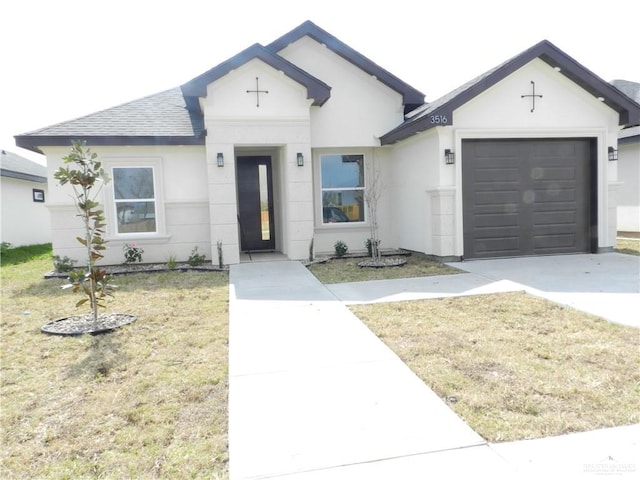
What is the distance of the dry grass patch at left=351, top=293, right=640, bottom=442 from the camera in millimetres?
2943

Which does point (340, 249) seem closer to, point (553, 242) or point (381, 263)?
point (381, 263)

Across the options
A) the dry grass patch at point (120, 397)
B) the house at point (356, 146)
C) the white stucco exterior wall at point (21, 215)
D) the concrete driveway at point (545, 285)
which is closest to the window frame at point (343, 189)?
the house at point (356, 146)

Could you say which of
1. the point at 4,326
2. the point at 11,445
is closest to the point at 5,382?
the point at 11,445

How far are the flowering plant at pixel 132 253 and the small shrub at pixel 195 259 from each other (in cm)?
112

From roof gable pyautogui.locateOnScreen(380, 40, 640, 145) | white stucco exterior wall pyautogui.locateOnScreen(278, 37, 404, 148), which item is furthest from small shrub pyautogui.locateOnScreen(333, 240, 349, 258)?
roof gable pyautogui.locateOnScreen(380, 40, 640, 145)

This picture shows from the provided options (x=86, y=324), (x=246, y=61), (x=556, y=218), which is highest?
(x=246, y=61)

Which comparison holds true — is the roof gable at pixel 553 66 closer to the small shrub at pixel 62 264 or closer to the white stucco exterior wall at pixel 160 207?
the white stucco exterior wall at pixel 160 207

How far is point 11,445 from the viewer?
112 inches

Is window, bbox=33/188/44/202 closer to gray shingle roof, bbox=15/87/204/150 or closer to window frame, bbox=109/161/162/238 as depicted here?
gray shingle roof, bbox=15/87/204/150

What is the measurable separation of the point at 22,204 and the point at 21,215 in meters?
0.46

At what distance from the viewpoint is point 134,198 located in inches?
408

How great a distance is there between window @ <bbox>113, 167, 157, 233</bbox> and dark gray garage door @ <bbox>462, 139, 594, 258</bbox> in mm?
7116

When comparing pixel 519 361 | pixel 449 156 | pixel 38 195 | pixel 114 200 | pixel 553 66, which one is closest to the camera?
pixel 519 361

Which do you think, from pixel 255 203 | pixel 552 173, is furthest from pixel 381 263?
pixel 255 203
